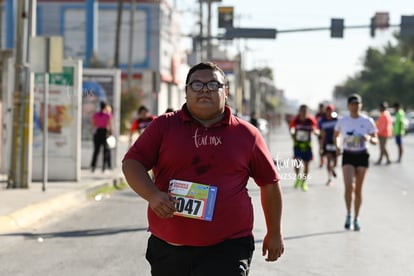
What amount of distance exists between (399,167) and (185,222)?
24.1 m

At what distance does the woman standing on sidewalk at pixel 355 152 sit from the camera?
40.6ft

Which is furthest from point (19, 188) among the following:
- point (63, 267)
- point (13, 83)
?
point (63, 267)

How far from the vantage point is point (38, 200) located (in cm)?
1462

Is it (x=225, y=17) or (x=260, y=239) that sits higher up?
(x=225, y=17)

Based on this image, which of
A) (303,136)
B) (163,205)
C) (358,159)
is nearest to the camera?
(163,205)

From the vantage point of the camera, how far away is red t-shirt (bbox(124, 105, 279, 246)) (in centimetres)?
502

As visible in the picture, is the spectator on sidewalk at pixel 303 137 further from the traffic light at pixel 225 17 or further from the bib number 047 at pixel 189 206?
the traffic light at pixel 225 17

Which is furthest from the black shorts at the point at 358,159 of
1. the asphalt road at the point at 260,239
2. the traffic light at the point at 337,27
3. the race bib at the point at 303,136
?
the traffic light at the point at 337,27

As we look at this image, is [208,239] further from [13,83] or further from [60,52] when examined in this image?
[13,83]

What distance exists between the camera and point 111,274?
8812 mm

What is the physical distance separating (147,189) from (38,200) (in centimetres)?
999

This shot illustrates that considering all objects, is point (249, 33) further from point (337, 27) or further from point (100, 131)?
point (100, 131)

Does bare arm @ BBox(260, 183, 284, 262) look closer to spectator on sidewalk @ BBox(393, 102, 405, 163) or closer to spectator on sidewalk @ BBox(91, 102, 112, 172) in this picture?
spectator on sidewalk @ BBox(91, 102, 112, 172)

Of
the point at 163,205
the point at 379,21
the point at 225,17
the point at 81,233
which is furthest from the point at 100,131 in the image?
the point at 163,205
